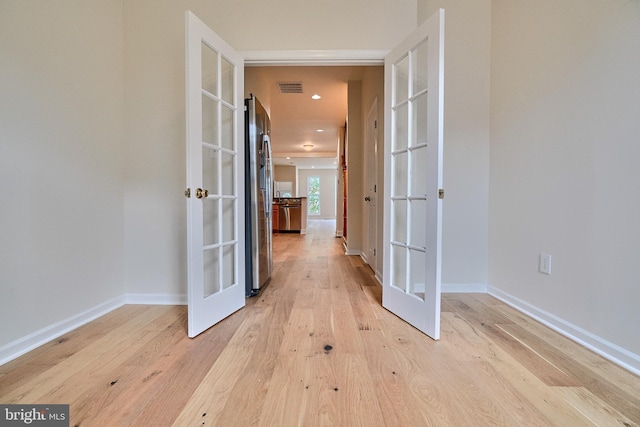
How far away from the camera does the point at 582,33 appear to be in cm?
162

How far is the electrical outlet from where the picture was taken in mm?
1878

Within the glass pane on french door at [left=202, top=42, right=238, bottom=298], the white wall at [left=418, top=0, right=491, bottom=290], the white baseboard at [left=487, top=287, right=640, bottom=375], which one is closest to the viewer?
the white baseboard at [left=487, top=287, right=640, bottom=375]

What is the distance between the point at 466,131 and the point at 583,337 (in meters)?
1.66

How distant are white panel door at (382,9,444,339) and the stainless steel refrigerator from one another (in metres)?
1.14

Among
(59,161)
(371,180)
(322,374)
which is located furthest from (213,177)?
(371,180)

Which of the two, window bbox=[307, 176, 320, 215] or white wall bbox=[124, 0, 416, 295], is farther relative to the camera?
window bbox=[307, 176, 320, 215]

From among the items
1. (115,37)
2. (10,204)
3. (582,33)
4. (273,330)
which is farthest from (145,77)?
(582,33)

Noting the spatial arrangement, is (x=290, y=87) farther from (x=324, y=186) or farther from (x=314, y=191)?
(x=314, y=191)

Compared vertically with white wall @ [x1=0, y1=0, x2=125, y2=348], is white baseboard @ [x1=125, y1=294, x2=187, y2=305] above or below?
below

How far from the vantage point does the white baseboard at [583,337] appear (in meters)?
1.36

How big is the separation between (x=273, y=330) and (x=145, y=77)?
7.05 feet

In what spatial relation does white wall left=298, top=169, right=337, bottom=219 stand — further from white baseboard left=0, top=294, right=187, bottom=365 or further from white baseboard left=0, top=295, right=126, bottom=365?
white baseboard left=0, top=295, right=126, bottom=365

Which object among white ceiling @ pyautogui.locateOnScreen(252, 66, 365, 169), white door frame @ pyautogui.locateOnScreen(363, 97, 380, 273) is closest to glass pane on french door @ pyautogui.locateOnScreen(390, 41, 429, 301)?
white door frame @ pyautogui.locateOnScreen(363, 97, 380, 273)

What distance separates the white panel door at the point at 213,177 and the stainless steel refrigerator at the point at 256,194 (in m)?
0.28
